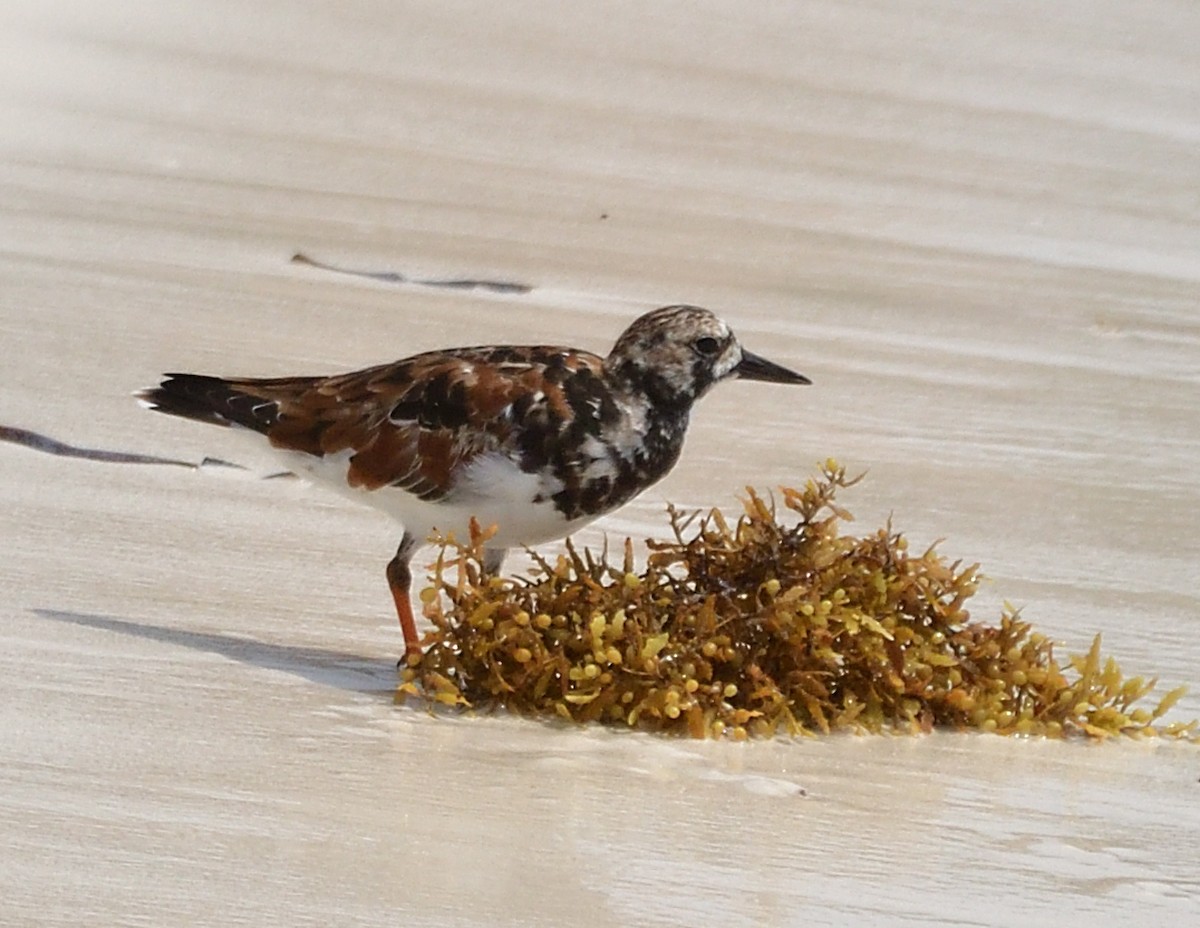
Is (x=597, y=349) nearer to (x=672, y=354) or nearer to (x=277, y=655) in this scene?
(x=672, y=354)

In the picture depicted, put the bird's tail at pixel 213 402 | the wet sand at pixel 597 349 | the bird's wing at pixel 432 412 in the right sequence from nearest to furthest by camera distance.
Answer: the wet sand at pixel 597 349, the bird's wing at pixel 432 412, the bird's tail at pixel 213 402

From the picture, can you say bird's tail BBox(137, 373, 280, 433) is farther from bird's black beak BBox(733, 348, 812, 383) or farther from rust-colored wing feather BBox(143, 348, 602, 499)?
bird's black beak BBox(733, 348, 812, 383)

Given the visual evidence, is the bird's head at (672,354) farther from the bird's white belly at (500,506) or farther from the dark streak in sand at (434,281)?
the dark streak in sand at (434,281)

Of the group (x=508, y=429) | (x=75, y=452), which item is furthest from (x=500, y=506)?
(x=75, y=452)

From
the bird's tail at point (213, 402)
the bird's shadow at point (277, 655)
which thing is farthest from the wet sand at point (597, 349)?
the bird's tail at point (213, 402)

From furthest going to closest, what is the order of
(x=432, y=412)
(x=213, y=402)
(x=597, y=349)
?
(x=597, y=349) < (x=213, y=402) < (x=432, y=412)
